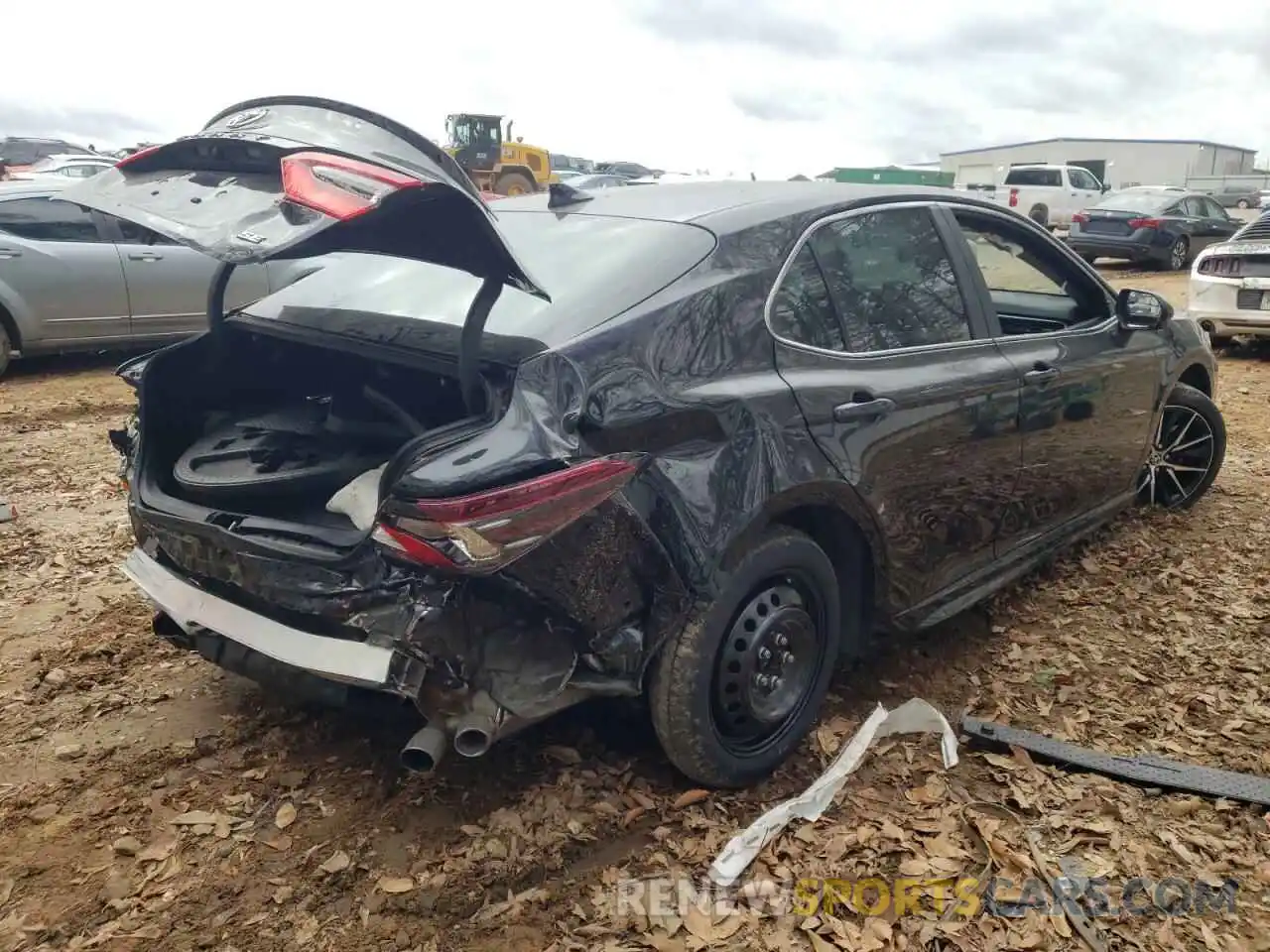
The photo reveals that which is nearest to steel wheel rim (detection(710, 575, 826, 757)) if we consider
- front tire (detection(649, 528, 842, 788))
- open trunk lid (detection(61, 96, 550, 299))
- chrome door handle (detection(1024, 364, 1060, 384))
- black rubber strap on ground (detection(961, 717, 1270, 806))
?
front tire (detection(649, 528, 842, 788))

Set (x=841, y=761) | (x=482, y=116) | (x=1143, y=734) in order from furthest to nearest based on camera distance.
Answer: (x=482, y=116), (x=1143, y=734), (x=841, y=761)

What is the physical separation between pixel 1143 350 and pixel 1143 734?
1.87 metres

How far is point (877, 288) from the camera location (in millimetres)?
3182

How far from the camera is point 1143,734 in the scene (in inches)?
126

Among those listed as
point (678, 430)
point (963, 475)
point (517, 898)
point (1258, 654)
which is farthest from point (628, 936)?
point (1258, 654)

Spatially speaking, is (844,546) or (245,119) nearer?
(245,119)

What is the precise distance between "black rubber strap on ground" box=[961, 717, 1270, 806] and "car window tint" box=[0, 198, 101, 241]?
8.01m

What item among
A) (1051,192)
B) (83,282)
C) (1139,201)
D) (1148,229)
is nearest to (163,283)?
(83,282)

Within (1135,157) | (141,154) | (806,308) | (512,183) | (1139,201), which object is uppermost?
(1135,157)

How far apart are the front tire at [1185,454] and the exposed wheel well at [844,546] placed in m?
2.53

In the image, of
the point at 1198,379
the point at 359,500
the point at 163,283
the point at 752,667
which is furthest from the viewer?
the point at 163,283

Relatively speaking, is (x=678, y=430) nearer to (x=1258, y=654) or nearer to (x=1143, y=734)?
(x=1143, y=734)

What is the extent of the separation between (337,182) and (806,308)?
1.43m

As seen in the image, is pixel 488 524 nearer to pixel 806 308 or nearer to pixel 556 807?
pixel 556 807
